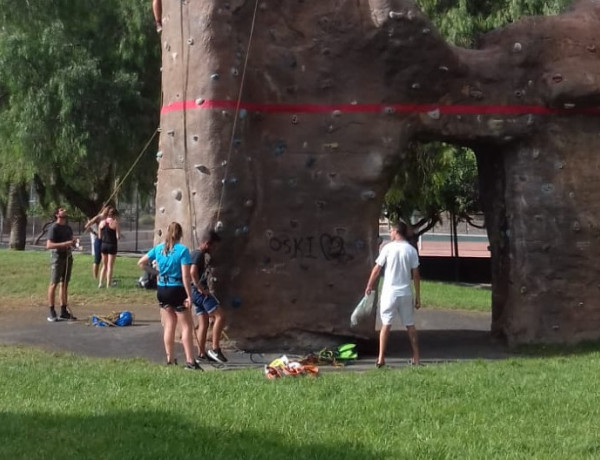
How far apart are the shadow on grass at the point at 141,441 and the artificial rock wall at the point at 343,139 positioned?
15.4 ft

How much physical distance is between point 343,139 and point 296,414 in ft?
17.5

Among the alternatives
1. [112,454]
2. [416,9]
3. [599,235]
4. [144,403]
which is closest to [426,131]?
[416,9]

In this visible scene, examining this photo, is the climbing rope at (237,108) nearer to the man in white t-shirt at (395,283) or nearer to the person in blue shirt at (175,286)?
the person in blue shirt at (175,286)

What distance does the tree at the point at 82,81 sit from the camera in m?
20.9

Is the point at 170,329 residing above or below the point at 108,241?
below

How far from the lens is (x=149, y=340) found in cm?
1280

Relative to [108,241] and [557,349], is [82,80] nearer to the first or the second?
[108,241]

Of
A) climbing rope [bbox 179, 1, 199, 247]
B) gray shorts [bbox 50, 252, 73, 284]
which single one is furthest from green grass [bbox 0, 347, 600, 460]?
gray shorts [bbox 50, 252, 73, 284]

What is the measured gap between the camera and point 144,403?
301 inches

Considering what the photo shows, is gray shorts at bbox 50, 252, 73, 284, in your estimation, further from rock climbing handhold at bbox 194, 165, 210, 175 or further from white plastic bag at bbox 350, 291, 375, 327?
white plastic bag at bbox 350, 291, 375, 327

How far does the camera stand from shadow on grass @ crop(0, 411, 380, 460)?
20.2 ft

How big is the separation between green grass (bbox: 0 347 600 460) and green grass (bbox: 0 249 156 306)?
304 inches

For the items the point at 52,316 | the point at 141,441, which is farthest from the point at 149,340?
the point at 141,441

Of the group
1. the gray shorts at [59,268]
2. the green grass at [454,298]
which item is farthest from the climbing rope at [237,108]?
the green grass at [454,298]
